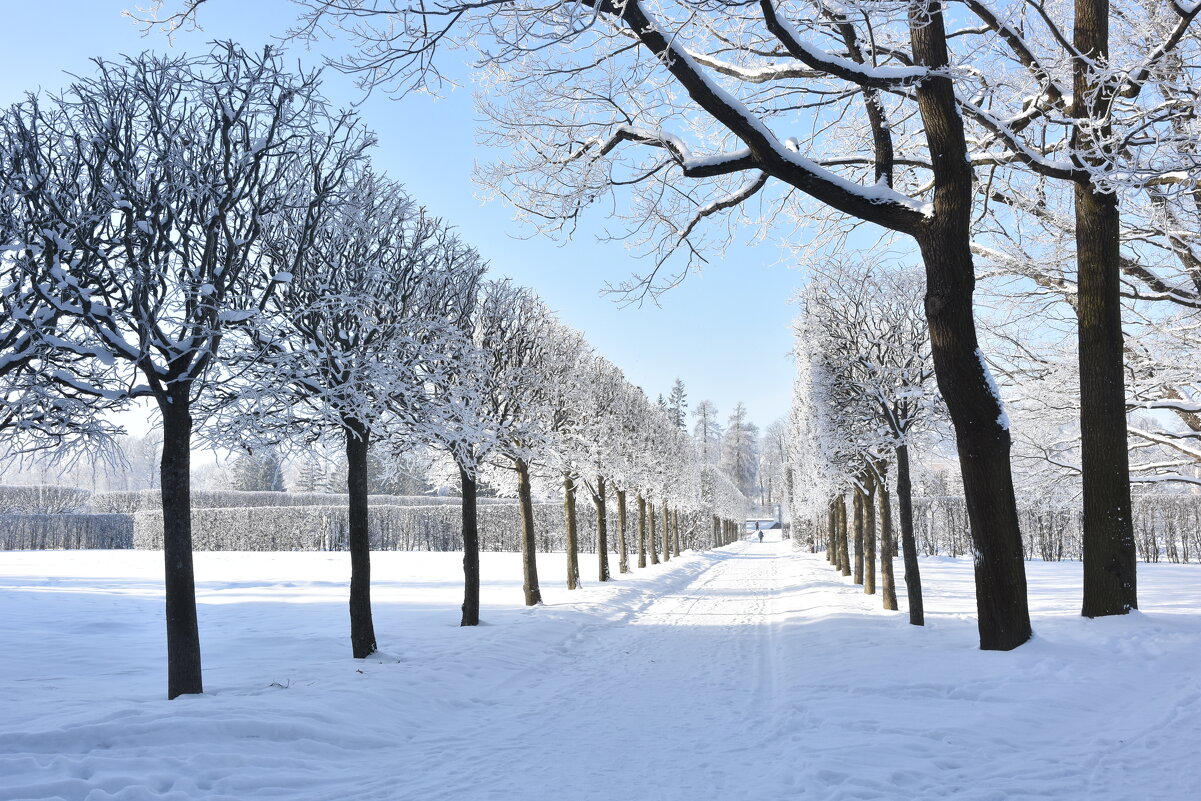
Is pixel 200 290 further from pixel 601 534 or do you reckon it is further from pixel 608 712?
pixel 601 534

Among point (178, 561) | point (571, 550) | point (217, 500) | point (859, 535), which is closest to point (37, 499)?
point (217, 500)

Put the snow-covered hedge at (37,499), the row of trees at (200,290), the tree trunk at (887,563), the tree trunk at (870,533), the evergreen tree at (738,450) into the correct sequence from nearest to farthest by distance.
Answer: the row of trees at (200,290) → the tree trunk at (887,563) → the tree trunk at (870,533) → the snow-covered hedge at (37,499) → the evergreen tree at (738,450)

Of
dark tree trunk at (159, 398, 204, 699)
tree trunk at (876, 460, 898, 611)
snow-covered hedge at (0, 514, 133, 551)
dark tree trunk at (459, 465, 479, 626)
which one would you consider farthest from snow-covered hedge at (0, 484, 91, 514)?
tree trunk at (876, 460, 898, 611)

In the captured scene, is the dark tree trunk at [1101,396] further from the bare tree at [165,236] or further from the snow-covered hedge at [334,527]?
the snow-covered hedge at [334,527]

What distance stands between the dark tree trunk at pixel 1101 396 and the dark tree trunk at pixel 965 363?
1.47 meters

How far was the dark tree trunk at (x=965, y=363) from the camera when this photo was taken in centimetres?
699

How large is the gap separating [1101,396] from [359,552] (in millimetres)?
9056

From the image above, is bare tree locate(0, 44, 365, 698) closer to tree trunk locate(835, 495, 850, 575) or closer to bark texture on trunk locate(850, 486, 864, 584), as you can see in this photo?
bark texture on trunk locate(850, 486, 864, 584)

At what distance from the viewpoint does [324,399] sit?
319 inches

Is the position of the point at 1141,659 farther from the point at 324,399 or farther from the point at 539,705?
the point at 324,399

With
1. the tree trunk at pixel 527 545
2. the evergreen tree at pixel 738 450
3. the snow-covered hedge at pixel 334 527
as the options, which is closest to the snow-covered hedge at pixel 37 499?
the snow-covered hedge at pixel 334 527

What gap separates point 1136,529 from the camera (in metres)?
30.8

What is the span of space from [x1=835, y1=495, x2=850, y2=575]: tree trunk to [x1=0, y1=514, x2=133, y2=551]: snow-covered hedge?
40.6m

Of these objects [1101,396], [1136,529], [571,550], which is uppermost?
[1101,396]
